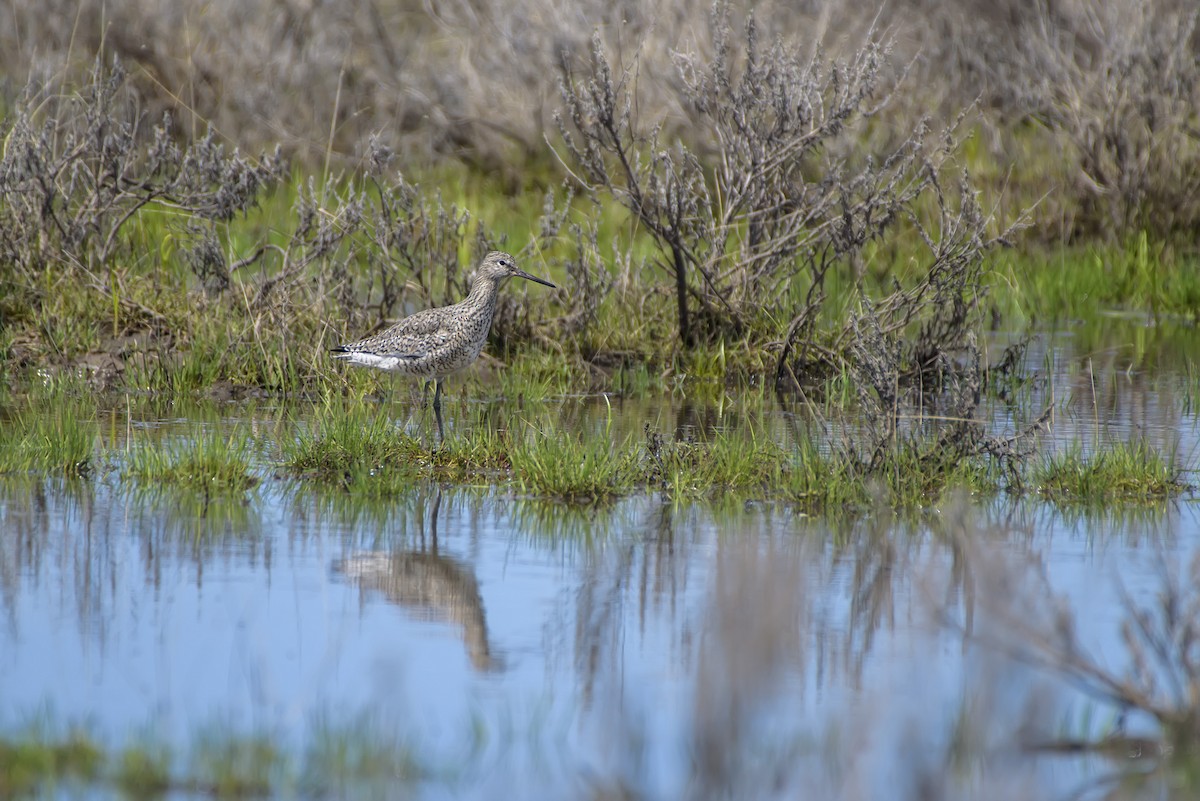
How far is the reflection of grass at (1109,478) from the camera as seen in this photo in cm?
802

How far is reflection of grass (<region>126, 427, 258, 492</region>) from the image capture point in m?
7.97

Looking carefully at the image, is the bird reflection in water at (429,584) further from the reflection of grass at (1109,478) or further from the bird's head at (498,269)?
the bird's head at (498,269)

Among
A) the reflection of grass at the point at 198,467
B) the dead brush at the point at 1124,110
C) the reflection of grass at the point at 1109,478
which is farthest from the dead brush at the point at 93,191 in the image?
the dead brush at the point at 1124,110

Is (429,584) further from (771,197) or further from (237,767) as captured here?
(771,197)

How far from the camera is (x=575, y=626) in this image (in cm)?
603

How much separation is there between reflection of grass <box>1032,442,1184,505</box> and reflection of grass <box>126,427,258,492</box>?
3890 mm

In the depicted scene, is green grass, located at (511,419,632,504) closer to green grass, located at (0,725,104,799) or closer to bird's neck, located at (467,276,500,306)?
bird's neck, located at (467,276,500,306)

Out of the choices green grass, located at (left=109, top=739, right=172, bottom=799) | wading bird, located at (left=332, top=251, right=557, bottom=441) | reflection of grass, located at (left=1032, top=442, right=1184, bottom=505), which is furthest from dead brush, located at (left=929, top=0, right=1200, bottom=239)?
green grass, located at (left=109, top=739, right=172, bottom=799)

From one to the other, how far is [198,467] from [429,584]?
6.48 feet

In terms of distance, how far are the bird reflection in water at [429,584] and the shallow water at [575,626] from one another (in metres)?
0.02

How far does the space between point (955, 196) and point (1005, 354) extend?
4.25 metres

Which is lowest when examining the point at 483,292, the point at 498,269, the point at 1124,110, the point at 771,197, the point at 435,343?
the point at 435,343

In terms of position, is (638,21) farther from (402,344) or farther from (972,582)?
(972,582)

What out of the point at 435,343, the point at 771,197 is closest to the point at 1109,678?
the point at 435,343
